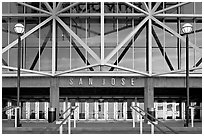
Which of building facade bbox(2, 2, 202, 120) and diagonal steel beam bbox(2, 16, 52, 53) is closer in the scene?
diagonal steel beam bbox(2, 16, 52, 53)

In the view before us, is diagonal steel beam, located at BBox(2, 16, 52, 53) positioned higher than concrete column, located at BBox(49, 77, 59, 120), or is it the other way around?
diagonal steel beam, located at BBox(2, 16, 52, 53)

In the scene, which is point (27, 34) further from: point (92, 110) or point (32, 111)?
point (92, 110)

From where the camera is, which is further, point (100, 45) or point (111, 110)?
point (111, 110)

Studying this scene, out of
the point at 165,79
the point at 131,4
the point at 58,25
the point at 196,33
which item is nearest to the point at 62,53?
the point at 58,25

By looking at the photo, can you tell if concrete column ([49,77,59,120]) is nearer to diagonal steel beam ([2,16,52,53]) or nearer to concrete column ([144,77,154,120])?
diagonal steel beam ([2,16,52,53])

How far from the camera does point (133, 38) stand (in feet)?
82.1

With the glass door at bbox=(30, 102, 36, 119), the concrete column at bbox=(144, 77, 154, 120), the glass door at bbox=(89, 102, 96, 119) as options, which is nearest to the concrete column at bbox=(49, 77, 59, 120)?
the glass door at bbox=(89, 102, 96, 119)

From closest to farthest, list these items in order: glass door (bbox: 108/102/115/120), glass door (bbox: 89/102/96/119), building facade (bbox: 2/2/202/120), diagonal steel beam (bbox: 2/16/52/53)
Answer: diagonal steel beam (bbox: 2/16/52/53) → building facade (bbox: 2/2/202/120) → glass door (bbox: 89/102/96/119) → glass door (bbox: 108/102/115/120)

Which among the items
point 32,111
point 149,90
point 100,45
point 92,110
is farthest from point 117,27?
point 32,111

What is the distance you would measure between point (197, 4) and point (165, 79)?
5878 millimetres

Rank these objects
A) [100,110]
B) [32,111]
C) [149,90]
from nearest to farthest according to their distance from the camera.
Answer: [149,90] → [100,110] → [32,111]

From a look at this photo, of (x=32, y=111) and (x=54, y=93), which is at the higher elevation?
(x=54, y=93)

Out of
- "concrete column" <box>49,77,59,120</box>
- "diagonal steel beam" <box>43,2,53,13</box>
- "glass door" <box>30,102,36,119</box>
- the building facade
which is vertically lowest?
"glass door" <box>30,102,36,119</box>

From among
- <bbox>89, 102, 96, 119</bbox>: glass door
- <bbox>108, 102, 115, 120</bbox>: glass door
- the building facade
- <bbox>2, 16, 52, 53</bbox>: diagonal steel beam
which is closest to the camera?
<bbox>2, 16, 52, 53</bbox>: diagonal steel beam
